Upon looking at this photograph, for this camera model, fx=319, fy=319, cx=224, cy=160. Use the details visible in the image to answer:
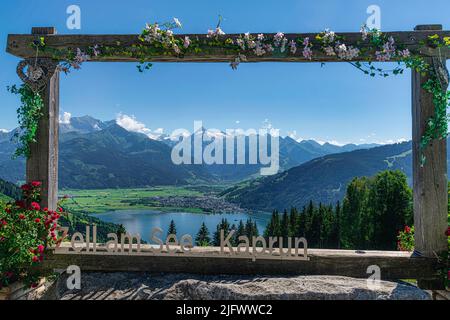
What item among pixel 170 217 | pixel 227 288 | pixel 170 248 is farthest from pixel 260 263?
pixel 170 217

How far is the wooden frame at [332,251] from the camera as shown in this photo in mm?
4504

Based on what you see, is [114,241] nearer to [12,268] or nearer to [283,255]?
[12,268]

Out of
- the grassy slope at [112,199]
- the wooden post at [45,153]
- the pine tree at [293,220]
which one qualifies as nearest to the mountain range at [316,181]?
Answer: the grassy slope at [112,199]

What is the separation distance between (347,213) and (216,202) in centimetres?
9959

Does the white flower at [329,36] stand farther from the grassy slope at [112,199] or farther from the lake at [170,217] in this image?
the grassy slope at [112,199]

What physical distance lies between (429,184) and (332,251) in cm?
166

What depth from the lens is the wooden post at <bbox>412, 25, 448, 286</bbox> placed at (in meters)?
4.49

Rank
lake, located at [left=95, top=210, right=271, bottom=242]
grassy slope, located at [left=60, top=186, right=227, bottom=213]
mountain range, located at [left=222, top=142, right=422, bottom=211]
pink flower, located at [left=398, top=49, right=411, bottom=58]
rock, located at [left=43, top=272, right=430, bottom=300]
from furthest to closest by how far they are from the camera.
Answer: mountain range, located at [left=222, top=142, right=422, bottom=211], grassy slope, located at [left=60, top=186, right=227, bottom=213], lake, located at [left=95, top=210, right=271, bottom=242], pink flower, located at [left=398, top=49, right=411, bottom=58], rock, located at [left=43, top=272, right=430, bottom=300]

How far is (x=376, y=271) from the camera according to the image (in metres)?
4.59

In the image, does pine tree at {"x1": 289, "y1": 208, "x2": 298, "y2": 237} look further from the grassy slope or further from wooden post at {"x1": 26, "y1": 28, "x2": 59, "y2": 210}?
the grassy slope

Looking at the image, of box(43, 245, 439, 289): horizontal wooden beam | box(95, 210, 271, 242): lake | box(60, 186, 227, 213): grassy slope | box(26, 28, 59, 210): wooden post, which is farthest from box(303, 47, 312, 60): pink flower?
box(60, 186, 227, 213): grassy slope

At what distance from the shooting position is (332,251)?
4.80m

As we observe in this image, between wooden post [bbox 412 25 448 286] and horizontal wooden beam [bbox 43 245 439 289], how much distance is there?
0.28 metres

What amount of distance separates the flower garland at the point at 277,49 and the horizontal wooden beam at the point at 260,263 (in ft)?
5.16
